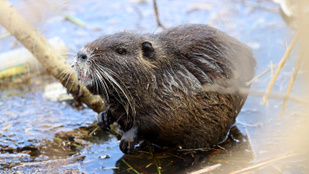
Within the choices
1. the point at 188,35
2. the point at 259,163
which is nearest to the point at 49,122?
the point at 188,35

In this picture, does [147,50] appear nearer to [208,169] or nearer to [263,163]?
[208,169]

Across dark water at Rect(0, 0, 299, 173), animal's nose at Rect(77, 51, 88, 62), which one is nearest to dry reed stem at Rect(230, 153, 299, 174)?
dark water at Rect(0, 0, 299, 173)

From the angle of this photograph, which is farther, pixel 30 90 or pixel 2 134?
pixel 30 90

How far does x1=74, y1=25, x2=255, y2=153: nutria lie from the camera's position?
3.91 metres

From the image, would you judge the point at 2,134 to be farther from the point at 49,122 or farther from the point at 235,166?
the point at 235,166

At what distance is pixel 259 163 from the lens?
4.04 m

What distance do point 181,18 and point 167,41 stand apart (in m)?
4.07

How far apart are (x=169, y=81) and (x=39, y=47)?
5.78ft

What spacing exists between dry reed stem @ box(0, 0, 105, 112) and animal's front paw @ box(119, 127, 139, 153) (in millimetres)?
818

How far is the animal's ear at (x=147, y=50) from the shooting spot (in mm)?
3984

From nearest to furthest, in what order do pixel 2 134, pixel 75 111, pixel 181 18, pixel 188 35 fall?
1. pixel 188 35
2. pixel 2 134
3. pixel 75 111
4. pixel 181 18

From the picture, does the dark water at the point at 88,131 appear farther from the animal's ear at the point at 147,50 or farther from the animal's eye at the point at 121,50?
the animal's eye at the point at 121,50

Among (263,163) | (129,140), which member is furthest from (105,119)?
(263,163)

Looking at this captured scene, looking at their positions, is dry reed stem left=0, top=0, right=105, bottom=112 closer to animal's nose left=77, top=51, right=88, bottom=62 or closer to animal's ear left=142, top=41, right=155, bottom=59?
animal's nose left=77, top=51, right=88, bottom=62
